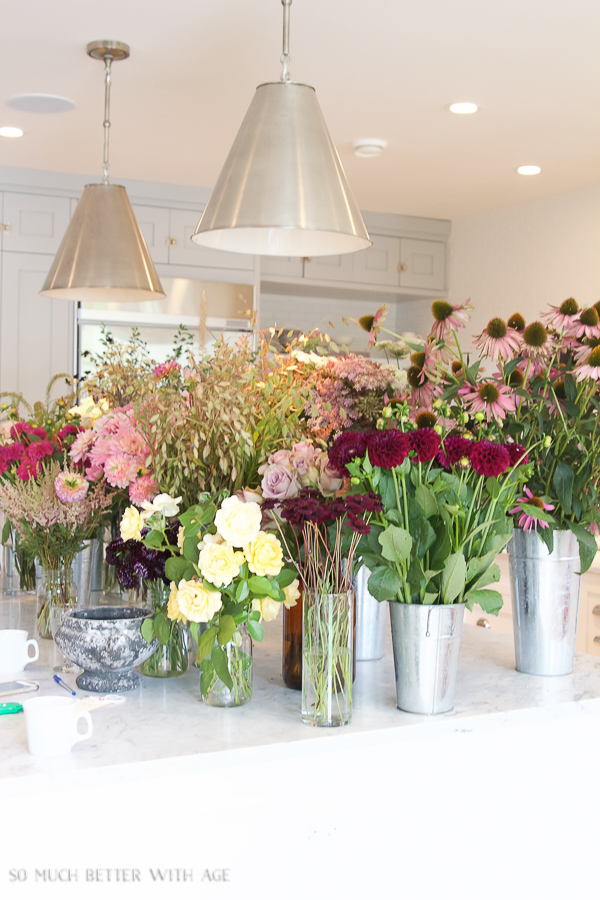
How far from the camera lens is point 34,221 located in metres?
4.49

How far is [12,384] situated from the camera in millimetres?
4578

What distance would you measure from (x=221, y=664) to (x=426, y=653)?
0.89 ft

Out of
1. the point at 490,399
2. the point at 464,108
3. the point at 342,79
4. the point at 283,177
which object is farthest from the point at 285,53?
the point at 464,108

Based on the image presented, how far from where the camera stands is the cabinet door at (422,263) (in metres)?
5.43

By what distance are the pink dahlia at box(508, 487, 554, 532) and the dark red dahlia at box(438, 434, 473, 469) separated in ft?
0.64

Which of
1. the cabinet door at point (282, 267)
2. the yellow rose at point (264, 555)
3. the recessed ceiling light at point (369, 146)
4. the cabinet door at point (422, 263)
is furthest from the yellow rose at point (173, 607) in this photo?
the cabinet door at point (422, 263)

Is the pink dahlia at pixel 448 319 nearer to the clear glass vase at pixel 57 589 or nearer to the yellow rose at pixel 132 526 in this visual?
the yellow rose at pixel 132 526

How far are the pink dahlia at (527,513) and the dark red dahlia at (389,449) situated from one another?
0.28 m

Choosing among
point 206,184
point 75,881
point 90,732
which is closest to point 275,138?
point 90,732

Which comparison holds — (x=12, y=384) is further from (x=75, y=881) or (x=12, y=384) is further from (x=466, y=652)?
(x=75, y=881)

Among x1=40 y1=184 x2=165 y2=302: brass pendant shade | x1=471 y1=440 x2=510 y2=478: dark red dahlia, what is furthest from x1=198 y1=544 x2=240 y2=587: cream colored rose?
x1=40 y1=184 x2=165 y2=302: brass pendant shade

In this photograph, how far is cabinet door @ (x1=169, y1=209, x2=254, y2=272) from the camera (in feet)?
15.7

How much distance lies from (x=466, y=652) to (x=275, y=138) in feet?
3.02

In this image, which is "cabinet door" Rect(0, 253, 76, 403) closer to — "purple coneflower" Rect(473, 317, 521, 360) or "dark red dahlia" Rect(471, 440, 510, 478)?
"purple coneflower" Rect(473, 317, 521, 360)
